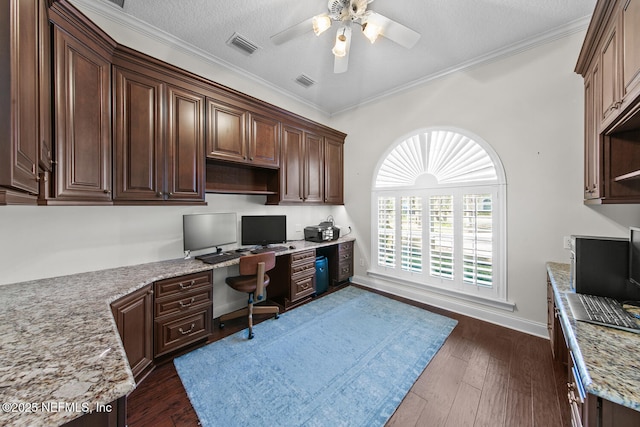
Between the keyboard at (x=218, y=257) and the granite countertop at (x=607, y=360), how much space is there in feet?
8.43

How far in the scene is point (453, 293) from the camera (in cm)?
305

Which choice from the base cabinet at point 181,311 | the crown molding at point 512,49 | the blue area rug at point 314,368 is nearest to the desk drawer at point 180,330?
the base cabinet at point 181,311

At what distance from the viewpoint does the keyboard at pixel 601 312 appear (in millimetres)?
1180

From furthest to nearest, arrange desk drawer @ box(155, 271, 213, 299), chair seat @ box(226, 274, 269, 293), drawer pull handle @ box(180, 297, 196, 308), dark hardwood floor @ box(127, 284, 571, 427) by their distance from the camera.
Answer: chair seat @ box(226, 274, 269, 293) → drawer pull handle @ box(180, 297, 196, 308) → desk drawer @ box(155, 271, 213, 299) → dark hardwood floor @ box(127, 284, 571, 427)

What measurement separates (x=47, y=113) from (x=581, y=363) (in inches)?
120

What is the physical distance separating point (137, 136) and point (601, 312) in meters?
3.53

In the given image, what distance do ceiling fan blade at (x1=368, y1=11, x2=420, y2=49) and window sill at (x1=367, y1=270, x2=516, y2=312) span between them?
289 cm

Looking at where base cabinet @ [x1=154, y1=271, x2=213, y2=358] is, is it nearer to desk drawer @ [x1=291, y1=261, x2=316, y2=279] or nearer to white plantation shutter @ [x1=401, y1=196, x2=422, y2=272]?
desk drawer @ [x1=291, y1=261, x2=316, y2=279]

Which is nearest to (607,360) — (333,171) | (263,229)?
(263,229)

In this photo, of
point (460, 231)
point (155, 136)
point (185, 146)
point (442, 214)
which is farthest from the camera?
point (442, 214)

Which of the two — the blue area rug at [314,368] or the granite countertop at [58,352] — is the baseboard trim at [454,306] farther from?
the granite countertop at [58,352]

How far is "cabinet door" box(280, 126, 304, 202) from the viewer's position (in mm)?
3307

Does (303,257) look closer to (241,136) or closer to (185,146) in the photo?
(241,136)

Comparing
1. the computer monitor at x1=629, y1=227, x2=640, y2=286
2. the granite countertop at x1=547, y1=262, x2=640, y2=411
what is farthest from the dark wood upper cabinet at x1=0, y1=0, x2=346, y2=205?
the computer monitor at x1=629, y1=227, x2=640, y2=286
